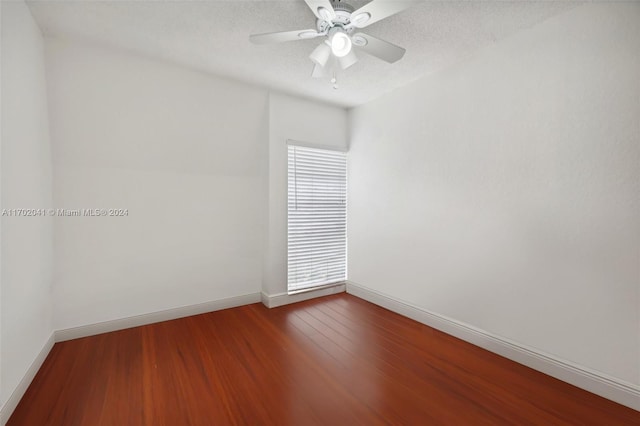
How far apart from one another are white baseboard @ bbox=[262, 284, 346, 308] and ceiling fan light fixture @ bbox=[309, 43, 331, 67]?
Answer: 2.60 metres

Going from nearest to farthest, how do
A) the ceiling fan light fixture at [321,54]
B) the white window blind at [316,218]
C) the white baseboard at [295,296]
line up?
the ceiling fan light fixture at [321,54] < the white baseboard at [295,296] < the white window blind at [316,218]

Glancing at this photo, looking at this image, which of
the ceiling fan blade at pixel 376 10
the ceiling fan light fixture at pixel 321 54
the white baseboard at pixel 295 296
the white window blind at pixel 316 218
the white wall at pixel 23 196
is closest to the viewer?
the ceiling fan blade at pixel 376 10

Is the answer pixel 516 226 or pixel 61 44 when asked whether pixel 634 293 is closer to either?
pixel 516 226

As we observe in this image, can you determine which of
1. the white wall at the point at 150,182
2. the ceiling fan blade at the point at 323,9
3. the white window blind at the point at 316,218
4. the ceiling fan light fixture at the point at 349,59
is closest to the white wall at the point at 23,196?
the white wall at the point at 150,182

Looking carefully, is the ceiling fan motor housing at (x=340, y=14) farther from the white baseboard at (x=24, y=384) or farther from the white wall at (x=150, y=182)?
the white baseboard at (x=24, y=384)

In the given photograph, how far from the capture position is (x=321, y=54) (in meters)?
2.00

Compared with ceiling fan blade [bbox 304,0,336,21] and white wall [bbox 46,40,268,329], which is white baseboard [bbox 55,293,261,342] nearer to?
white wall [bbox 46,40,268,329]

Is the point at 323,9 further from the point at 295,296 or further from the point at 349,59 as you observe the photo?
the point at 295,296

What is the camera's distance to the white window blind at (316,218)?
11.6ft

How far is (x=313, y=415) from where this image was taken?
5.42 feet

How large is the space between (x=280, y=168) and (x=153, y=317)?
217cm

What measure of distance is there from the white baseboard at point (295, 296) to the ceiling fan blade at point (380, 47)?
9.12 ft

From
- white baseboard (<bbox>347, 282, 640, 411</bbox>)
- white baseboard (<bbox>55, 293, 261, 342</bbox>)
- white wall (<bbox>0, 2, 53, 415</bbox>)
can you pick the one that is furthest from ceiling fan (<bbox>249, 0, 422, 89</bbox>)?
white baseboard (<bbox>55, 293, 261, 342</bbox>)

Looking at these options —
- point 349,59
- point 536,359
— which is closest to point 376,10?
point 349,59
